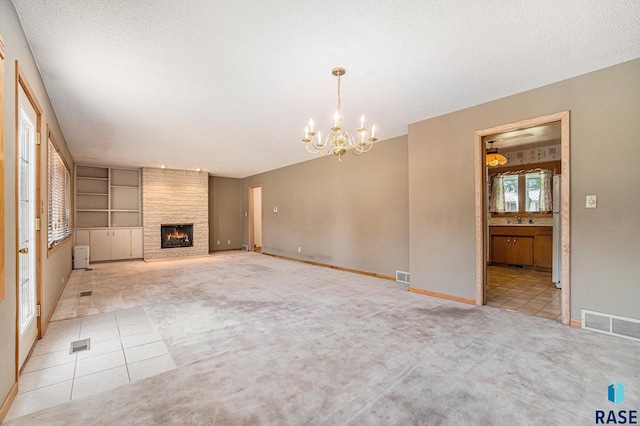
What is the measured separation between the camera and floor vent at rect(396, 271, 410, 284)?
4996mm

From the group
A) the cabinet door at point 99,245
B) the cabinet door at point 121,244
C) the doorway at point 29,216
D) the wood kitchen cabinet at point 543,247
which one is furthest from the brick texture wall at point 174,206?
the wood kitchen cabinet at point 543,247

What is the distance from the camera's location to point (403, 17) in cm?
207

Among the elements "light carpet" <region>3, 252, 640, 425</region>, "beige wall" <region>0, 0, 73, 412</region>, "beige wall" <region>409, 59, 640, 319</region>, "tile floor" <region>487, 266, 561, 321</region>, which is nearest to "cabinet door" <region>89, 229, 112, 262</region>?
"light carpet" <region>3, 252, 640, 425</region>

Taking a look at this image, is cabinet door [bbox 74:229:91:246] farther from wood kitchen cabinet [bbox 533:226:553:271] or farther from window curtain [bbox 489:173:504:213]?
wood kitchen cabinet [bbox 533:226:553:271]

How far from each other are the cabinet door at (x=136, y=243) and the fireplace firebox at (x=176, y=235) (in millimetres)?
532

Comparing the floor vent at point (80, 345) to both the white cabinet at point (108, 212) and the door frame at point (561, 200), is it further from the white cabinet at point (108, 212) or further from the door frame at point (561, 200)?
the white cabinet at point (108, 212)

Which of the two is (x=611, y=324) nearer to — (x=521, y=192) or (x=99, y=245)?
(x=521, y=192)

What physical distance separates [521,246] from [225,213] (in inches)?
328

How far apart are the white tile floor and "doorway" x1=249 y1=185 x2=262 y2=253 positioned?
6407 mm

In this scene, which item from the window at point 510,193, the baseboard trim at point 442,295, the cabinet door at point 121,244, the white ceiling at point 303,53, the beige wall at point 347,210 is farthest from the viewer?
the cabinet door at point 121,244

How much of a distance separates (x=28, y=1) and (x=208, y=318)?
9.82 ft

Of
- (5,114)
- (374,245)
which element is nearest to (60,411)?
(5,114)

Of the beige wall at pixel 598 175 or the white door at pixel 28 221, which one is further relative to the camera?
the beige wall at pixel 598 175

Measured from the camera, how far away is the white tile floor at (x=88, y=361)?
1909 mm
